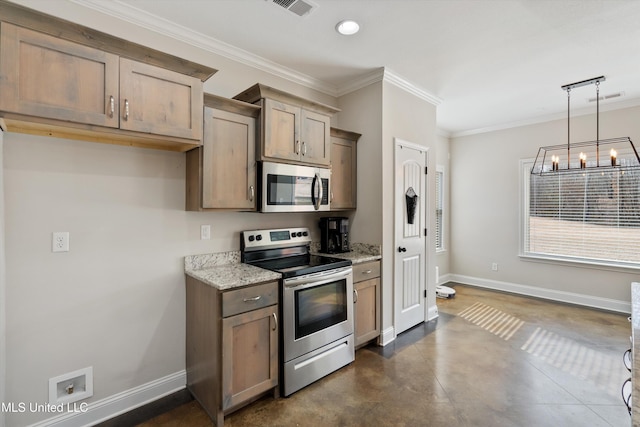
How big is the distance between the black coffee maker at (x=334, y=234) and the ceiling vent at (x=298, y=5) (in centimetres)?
183

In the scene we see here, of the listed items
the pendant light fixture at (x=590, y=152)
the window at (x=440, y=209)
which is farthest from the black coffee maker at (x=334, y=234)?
the window at (x=440, y=209)

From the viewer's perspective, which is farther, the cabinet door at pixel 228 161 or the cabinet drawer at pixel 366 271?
the cabinet drawer at pixel 366 271

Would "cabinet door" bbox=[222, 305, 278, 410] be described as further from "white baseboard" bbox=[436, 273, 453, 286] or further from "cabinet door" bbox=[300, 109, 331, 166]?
"white baseboard" bbox=[436, 273, 453, 286]

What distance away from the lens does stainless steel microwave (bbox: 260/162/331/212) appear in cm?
254

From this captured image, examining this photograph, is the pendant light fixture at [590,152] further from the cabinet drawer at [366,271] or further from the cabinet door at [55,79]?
the cabinet door at [55,79]

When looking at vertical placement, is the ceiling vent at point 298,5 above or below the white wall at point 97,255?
above

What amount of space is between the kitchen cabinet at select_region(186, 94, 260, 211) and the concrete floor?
150 cm

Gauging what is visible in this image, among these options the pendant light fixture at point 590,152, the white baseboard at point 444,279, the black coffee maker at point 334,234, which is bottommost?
the white baseboard at point 444,279

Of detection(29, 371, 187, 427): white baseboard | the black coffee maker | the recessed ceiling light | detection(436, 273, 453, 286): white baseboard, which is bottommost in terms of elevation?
detection(29, 371, 187, 427): white baseboard

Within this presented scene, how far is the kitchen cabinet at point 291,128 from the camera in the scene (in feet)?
8.16

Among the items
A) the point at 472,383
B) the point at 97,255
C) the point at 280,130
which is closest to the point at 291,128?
the point at 280,130

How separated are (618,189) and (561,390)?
327 centimetres

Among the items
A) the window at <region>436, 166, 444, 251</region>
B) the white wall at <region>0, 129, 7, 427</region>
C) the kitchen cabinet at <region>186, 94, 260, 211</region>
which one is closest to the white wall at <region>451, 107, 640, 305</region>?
the window at <region>436, 166, 444, 251</region>

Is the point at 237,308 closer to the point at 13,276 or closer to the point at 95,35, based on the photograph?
the point at 13,276
